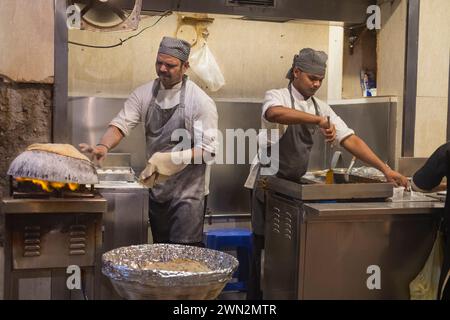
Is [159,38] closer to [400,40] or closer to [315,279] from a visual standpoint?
[400,40]

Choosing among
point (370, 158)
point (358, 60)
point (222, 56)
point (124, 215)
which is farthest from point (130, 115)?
point (358, 60)

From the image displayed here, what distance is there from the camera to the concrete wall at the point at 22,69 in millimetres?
3162

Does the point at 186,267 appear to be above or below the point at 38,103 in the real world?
below

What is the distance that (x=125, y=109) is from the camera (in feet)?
12.2

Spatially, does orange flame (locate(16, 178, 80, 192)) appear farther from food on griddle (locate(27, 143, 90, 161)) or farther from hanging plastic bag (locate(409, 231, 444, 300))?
hanging plastic bag (locate(409, 231, 444, 300))

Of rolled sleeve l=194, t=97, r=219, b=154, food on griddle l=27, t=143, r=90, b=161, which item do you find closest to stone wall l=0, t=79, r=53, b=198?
food on griddle l=27, t=143, r=90, b=161

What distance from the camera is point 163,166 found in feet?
10.9

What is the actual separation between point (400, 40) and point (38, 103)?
8.54 ft

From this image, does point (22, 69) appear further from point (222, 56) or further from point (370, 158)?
point (222, 56)

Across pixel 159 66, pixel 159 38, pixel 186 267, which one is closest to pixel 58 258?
pixel 186 267

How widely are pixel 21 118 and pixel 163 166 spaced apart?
2.79ft

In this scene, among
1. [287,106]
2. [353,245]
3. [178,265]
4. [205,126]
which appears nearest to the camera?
[178,265]

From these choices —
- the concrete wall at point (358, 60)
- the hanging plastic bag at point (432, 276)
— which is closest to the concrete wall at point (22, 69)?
the hanging plastic bag at point (432, 276)

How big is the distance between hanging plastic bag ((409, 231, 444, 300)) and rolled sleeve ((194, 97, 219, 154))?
4.64 ft
